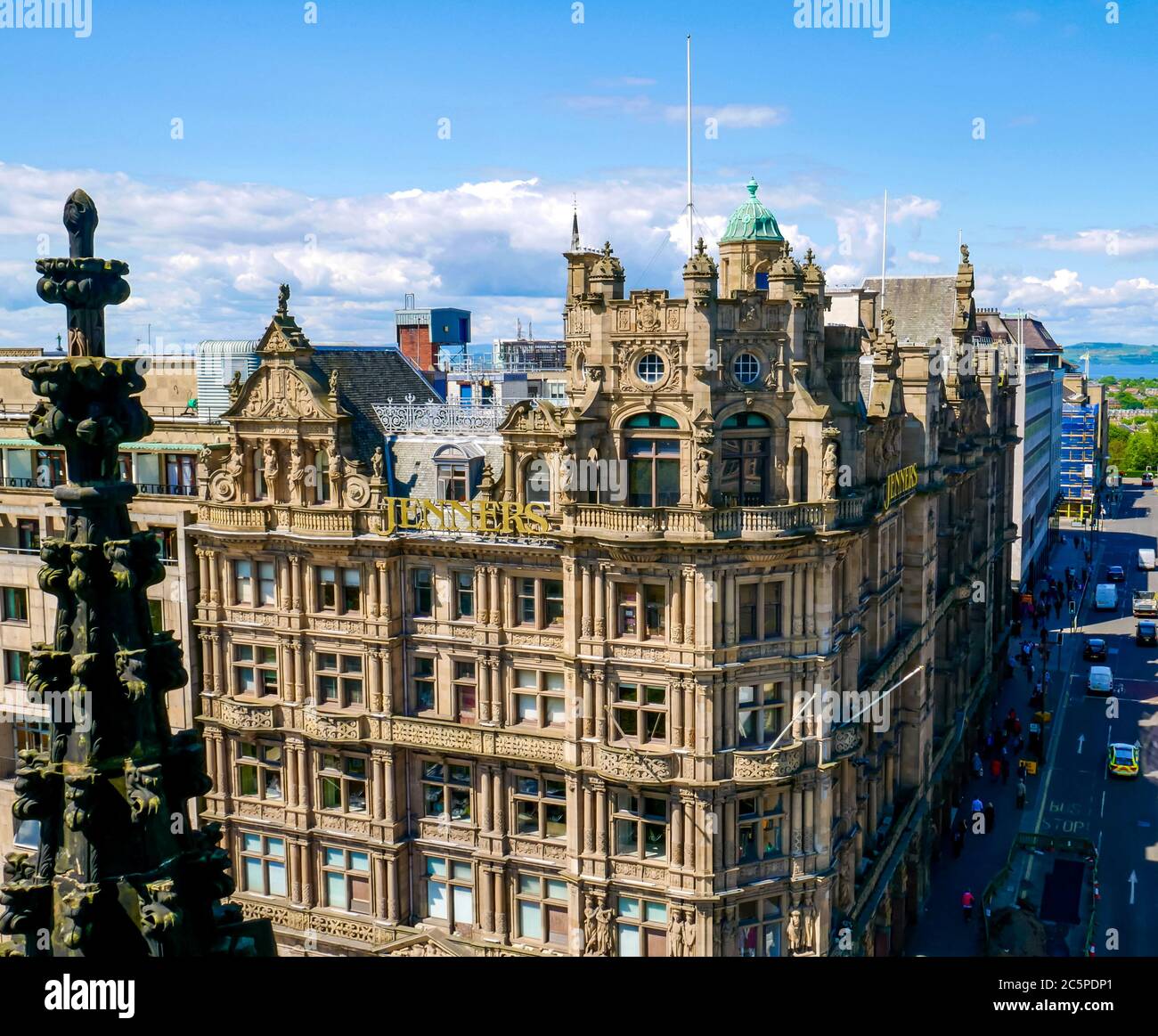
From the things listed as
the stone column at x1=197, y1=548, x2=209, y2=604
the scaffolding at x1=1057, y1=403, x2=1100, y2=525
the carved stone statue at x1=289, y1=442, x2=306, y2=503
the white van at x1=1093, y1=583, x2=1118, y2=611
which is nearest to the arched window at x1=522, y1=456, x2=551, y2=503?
the carved stone statue at x1=289, y1=442, x2=306, y2=503

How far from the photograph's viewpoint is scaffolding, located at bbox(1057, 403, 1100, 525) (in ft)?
608

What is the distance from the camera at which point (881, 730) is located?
5775 cm

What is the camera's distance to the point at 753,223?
59.8m

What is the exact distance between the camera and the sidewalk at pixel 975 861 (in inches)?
2387

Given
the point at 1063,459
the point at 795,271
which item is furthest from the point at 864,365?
the point at 1063,459

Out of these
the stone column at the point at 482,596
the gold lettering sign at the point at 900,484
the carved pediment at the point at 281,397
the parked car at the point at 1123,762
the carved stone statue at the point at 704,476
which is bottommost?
the parked car at the point at 1123,762

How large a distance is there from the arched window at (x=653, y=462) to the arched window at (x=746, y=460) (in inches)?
74.7

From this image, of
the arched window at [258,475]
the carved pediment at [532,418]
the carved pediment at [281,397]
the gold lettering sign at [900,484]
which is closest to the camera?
the carved pediment at [532,418]

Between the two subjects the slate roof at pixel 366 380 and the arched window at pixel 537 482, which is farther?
the slate roof at pixel 366 380

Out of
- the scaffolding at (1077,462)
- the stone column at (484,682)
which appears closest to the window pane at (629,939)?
the stone column at (484,682)

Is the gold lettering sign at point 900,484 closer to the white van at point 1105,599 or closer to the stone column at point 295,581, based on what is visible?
the stone column at point 295,581

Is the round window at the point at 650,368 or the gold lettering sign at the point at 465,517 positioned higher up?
the round window at the point at 650,368

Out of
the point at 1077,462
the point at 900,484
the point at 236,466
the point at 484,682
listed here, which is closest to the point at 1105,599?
the point at 1077,462

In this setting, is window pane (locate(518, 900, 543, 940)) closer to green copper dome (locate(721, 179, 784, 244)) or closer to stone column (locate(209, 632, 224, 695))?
stone column (locate(209, 632, 224, 695))
